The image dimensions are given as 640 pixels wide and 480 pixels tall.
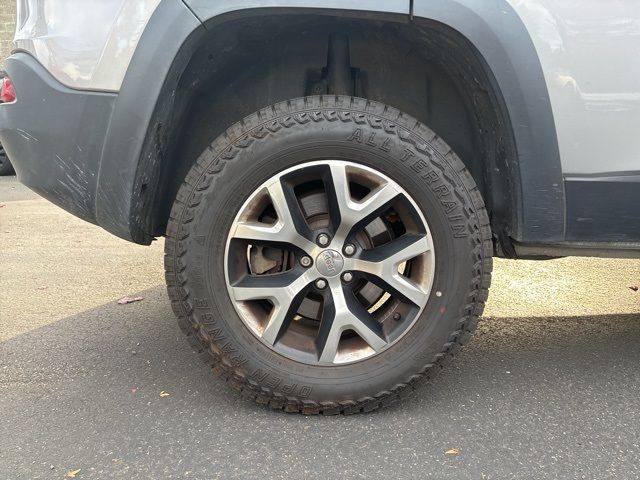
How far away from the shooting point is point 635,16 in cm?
189

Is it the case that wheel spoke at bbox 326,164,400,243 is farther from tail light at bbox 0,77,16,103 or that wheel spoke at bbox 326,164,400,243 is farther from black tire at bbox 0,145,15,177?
black tire at bbox 0,145,15,177

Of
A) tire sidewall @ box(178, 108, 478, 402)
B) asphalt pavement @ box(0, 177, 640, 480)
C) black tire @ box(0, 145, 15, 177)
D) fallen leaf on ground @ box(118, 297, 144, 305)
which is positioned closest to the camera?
asphalt pavement @ box(0, 177, 640, 480)

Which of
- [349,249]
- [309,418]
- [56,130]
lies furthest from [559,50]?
[56,130]

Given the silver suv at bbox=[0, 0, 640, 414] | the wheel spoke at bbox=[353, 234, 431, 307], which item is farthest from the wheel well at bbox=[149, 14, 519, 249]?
the wheel spoke at bbox=[353, 234, 431, 307]

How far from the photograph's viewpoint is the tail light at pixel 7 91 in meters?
2.07

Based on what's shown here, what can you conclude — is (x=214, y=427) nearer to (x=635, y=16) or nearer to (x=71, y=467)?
(x=71, y=467)

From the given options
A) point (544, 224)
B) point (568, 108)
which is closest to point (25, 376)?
point (544, 224)

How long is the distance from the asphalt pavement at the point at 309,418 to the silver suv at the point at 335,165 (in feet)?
0.61

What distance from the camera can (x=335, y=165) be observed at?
2.02 meters

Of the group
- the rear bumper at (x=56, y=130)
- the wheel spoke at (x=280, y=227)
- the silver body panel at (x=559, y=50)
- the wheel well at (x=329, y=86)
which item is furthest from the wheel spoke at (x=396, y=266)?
the rear bumper at (x=56, y=130)

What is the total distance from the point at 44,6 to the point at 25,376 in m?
1.57

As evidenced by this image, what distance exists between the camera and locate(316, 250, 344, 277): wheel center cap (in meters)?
2.06

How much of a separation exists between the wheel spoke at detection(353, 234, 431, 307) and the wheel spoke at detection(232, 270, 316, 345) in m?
0.21

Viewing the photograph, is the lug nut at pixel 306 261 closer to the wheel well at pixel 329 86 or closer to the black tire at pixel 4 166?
the wheel well at pixel 329 86
